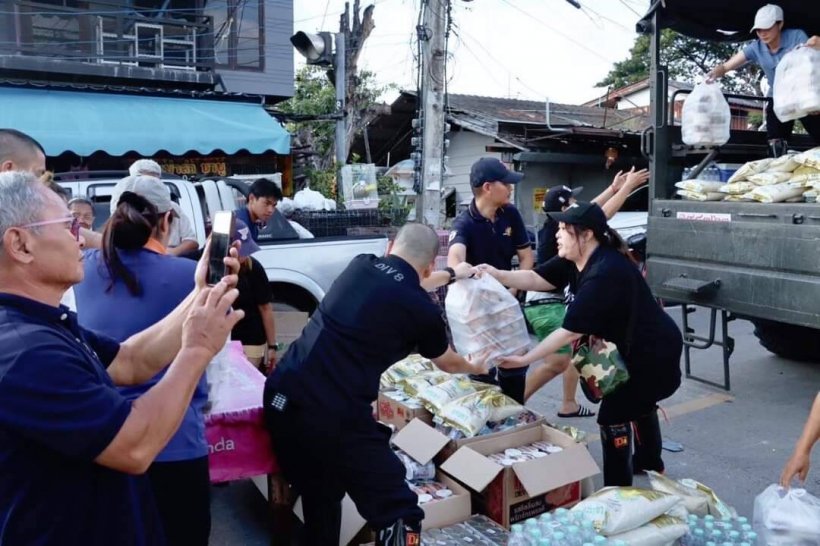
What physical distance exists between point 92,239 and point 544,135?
35.2ft

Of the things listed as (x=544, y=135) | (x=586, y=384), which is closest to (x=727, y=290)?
(x=586, y=384)

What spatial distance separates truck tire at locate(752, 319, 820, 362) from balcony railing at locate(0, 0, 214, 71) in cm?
1071

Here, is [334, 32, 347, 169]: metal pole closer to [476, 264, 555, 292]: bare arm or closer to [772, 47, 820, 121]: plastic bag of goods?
[476, 264, 555, 292]: bare arm

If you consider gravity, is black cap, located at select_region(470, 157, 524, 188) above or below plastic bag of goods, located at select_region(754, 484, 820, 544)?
above

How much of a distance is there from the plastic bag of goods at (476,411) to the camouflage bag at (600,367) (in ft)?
1.74

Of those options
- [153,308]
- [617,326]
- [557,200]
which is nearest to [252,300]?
[153,308]

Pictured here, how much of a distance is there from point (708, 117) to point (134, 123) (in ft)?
A: 28.7

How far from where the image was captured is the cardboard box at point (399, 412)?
13.5ft

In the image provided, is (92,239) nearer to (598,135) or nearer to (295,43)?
(295,43)

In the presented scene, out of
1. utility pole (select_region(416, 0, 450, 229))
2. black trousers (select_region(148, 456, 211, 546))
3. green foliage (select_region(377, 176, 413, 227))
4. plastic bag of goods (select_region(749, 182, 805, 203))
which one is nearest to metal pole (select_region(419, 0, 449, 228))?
utility pole (select_region(416, 0, 450, 229))

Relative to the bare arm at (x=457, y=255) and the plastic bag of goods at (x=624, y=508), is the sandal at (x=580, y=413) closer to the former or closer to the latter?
the bare arm at (x=457, y=255)

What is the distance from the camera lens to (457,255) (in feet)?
14.8

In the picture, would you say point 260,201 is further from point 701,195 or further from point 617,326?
point 701,195

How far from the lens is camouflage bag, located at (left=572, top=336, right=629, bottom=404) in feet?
11.6
